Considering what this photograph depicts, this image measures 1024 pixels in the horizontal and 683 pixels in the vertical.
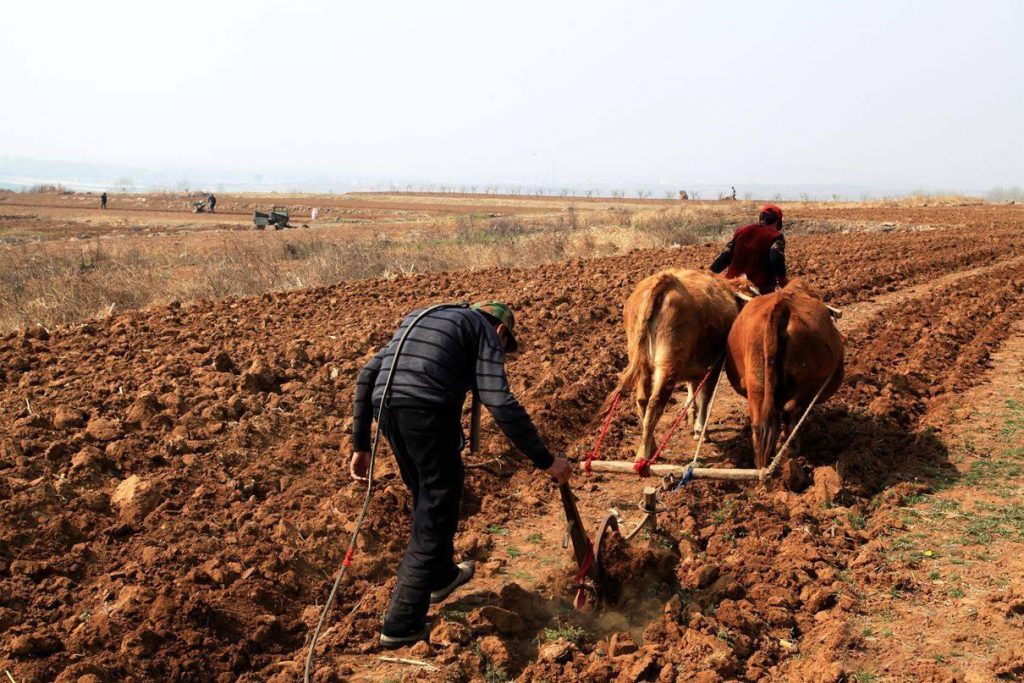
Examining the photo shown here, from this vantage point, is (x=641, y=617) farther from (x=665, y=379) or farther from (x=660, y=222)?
(x=660, y=222)

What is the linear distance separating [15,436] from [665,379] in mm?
5201

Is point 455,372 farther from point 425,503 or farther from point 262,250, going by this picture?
point 262,250

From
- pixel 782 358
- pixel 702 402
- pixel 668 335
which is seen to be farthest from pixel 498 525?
pixel 702 402

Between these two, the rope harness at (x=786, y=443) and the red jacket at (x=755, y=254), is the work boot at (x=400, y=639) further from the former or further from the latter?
the red jacket at (x=755, y=254)

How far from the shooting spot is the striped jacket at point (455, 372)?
428 centimetres

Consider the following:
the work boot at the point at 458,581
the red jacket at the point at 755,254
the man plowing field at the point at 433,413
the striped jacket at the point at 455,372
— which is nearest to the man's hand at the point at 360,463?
the man plowing field at the point at 433,413

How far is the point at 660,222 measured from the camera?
89.2ft

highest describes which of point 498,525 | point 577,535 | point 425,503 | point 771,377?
point 771,377

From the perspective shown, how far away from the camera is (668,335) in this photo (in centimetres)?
692

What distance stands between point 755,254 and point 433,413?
497 centimetres

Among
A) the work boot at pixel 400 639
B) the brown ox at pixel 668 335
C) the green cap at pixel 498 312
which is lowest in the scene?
the work boot at pixel 400 639

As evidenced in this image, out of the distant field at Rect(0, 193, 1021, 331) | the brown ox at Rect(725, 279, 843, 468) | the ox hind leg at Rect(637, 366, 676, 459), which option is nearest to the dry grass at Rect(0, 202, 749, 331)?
the distant field at Rect(0, 193, 1021, 331)

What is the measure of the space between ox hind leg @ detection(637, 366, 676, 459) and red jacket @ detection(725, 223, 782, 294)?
6.32 ft

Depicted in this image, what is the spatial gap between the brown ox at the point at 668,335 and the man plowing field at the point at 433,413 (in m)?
2.57
